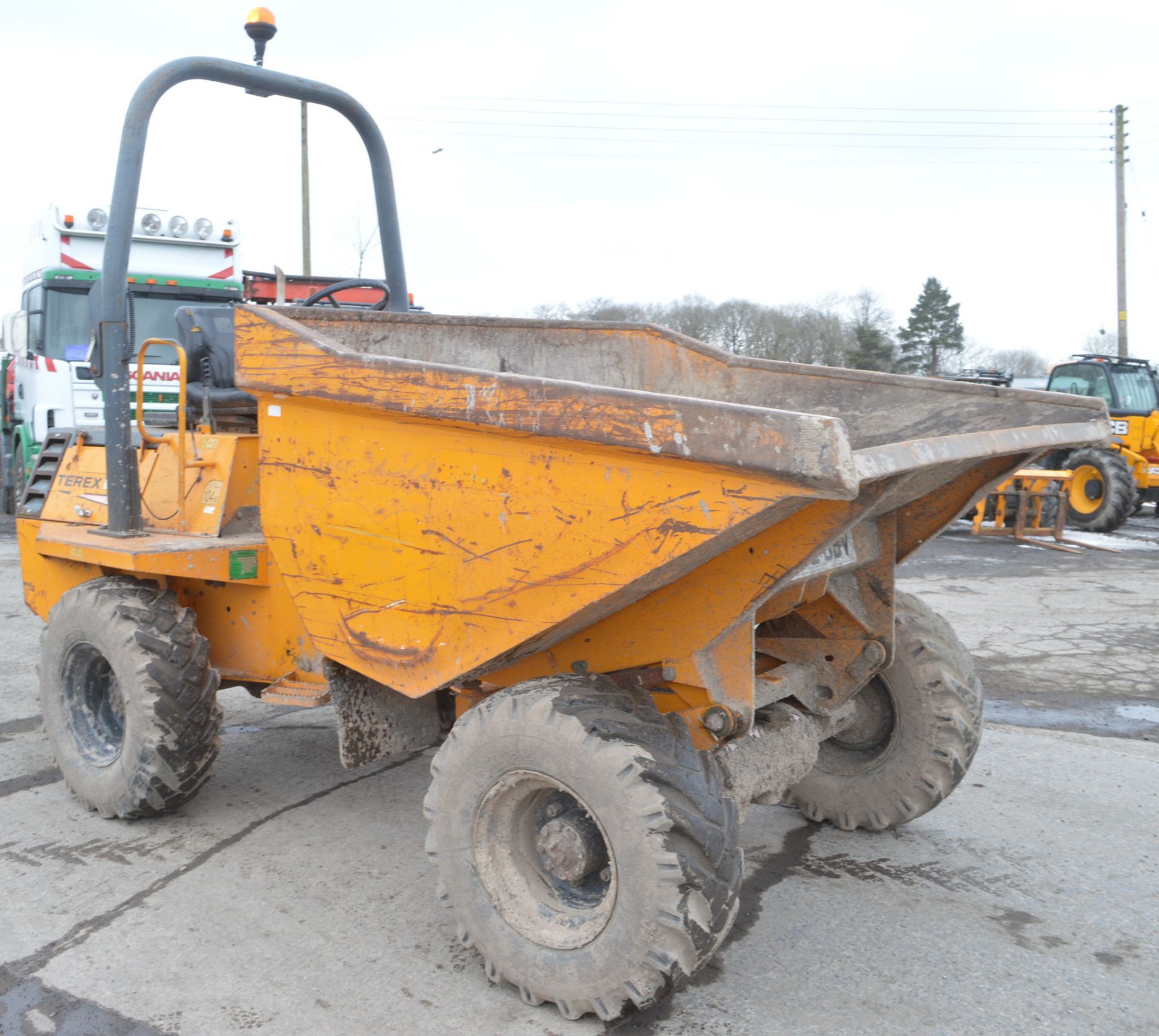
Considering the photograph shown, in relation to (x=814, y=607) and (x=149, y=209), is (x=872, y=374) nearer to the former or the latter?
(x=814, y=607)

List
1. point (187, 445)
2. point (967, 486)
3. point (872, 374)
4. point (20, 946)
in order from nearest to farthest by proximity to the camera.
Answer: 1. point (20, 946)
2. point (967, 486)
3. point (872, 374)
4. point (187, 445)

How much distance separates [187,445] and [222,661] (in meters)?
0.86

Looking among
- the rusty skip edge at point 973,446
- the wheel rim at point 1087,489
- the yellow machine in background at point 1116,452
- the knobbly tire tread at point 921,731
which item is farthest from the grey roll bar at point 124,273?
the wheel rim at point 1087,489

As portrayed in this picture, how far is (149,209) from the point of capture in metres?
12.1

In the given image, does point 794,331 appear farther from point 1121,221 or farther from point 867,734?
point 867,734

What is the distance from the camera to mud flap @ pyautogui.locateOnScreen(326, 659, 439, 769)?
343 centimetres

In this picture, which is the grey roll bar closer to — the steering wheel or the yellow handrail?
the yellow handrail

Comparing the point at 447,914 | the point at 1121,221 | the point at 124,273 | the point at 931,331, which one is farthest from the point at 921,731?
the point at 931,331

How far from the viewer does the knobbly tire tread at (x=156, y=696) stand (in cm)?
367

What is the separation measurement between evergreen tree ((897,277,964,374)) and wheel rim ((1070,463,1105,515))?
30.1 m

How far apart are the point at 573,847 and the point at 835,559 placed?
1.14 m

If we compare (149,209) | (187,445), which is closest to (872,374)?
(187,445)

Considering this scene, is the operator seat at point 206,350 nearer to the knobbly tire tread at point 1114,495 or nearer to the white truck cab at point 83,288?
the white truck cab at point 83,288

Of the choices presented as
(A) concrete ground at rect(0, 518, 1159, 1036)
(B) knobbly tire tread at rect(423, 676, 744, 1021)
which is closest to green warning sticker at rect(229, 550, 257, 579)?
(A) concrete ground at rect(0, 518, 1159, 1036)
